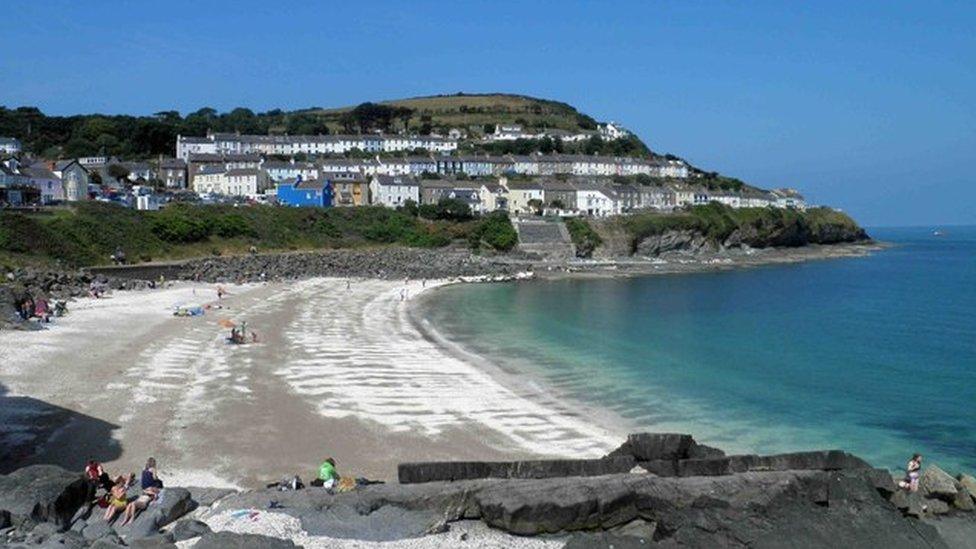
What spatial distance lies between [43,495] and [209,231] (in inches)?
1816

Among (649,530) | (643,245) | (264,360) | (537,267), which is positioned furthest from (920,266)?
(649,530)

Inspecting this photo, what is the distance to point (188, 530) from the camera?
370 inches

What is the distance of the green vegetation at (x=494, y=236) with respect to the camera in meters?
67.3

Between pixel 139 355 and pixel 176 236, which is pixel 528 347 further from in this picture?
pixel 176 236

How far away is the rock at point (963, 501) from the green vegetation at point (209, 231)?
123ft

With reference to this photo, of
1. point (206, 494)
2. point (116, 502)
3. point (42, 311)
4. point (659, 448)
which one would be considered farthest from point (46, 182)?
point (659, 448)

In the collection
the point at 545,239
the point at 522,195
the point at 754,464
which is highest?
the point at 522,195

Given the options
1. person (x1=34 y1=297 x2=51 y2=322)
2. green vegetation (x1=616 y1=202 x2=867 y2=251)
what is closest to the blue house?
green vegetation (x1=616 y1=202 x2=867 y2=251)

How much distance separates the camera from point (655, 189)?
95.8 meters

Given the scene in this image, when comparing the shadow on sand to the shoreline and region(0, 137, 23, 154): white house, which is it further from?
region(0, 137, 23, 154): white house

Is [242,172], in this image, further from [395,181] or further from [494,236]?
[494,236]

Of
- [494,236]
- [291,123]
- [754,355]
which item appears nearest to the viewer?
[754,355]

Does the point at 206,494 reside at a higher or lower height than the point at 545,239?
lower

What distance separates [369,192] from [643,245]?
27.3 meters
